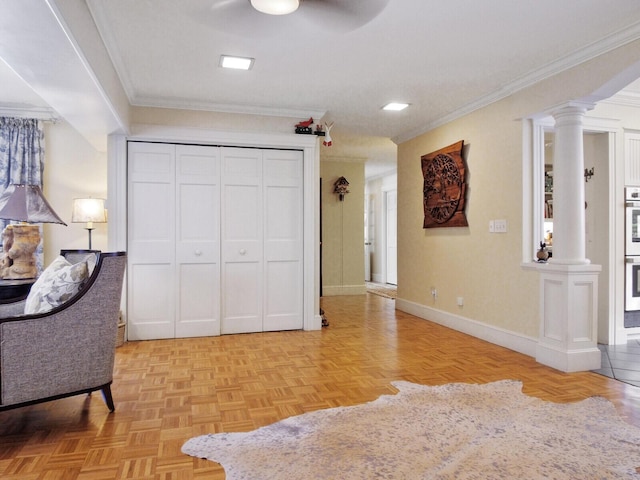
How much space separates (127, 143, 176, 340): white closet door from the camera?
4.49 meters

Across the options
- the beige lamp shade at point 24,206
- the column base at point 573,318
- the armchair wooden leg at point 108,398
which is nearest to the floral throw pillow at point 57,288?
the armchair wooden leg at point 108,398

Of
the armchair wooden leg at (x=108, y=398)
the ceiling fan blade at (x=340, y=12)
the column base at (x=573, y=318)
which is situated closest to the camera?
the ceiling fan blade at (x=340, y=12)

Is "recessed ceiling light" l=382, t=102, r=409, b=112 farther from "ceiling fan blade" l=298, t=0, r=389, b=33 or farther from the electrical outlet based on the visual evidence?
"ceiling fan blade" l=298, t=0, r=389, b=33

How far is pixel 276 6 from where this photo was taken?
224 cm

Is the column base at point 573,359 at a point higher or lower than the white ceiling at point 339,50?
lower

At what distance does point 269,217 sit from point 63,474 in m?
3.26

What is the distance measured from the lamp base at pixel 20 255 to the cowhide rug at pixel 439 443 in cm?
225

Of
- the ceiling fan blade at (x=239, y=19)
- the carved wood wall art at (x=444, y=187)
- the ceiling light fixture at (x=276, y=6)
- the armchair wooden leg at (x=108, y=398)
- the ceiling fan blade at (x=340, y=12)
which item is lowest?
the armchair wooden leg at (x=108, y=398)

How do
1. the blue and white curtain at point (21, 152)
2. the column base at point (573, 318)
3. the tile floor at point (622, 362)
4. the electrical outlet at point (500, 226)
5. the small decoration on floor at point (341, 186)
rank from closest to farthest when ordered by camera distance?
the tile floor at point (622, 362)
the column base at point (573, 318)
the electrical outlet at point (500, 226)
the blue and white curtain at point (21, 152)
the small decoration on floor at point (341, 186)

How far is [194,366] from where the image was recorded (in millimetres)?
3564

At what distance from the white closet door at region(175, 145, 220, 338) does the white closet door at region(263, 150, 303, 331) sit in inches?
21.1

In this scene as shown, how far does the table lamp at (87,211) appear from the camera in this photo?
14.3ft

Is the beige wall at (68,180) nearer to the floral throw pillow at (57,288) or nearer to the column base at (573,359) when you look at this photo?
the floral throw pillow at (57,288)

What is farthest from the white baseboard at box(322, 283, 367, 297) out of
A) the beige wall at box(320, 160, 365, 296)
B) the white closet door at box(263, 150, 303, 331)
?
the white closet door at box(263, 150, 303, 331)
